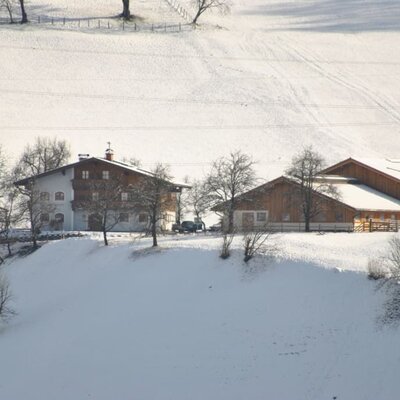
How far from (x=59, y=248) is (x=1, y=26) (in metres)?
80.8

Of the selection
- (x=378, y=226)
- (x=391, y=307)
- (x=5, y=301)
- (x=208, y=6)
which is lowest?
(x=5, y=301)

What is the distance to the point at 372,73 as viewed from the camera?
129m

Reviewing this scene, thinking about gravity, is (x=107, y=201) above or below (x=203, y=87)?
below

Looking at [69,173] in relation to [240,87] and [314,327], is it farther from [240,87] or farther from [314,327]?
[240,87]

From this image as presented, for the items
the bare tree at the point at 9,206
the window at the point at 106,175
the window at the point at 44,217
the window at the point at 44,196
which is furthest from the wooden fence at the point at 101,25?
the window at the point at 44,217

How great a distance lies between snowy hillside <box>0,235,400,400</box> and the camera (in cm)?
3438

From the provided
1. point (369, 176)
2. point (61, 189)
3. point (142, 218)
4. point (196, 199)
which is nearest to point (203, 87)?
point (196, 199)

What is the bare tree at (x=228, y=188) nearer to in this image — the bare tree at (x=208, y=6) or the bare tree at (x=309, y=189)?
the bare tree at (x=309, y=189)

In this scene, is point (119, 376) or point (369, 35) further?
point (369, 35)

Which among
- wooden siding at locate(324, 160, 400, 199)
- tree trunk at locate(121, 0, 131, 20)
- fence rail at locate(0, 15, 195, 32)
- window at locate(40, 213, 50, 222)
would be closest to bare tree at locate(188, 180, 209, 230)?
wooden siding at locate(324, 160, 400, 199)

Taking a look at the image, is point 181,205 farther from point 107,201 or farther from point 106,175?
point 107,201

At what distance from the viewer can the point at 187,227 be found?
7219 centimetres

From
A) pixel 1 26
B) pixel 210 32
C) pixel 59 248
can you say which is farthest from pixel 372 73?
pixel 59 248

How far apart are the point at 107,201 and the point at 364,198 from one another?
63.6 ft
